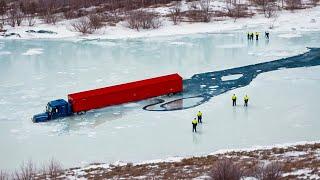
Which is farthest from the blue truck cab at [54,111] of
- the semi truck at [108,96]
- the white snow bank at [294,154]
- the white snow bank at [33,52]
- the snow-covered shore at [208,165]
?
the white snow bank at [33,52]

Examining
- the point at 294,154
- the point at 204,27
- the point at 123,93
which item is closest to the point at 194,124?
the point at 294,154

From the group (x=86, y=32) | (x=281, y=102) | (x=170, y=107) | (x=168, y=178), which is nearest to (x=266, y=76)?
(x=281, y=102)

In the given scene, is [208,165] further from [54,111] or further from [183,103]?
[54,111]

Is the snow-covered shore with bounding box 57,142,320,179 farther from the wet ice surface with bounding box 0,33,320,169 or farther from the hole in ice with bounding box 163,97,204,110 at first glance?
the hole in ice with bounding box 163,97,204,110

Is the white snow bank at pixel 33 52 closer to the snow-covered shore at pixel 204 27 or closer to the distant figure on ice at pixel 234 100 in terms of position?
the snow-covered shore at pixel 204 27

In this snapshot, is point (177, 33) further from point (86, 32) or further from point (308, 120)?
point (308, 120)

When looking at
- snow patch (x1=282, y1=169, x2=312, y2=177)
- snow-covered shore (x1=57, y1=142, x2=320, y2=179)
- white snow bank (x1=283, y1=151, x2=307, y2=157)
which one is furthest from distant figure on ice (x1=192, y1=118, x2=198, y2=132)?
snow patch (x1=282, y1=169, x2=312, y2=177)
